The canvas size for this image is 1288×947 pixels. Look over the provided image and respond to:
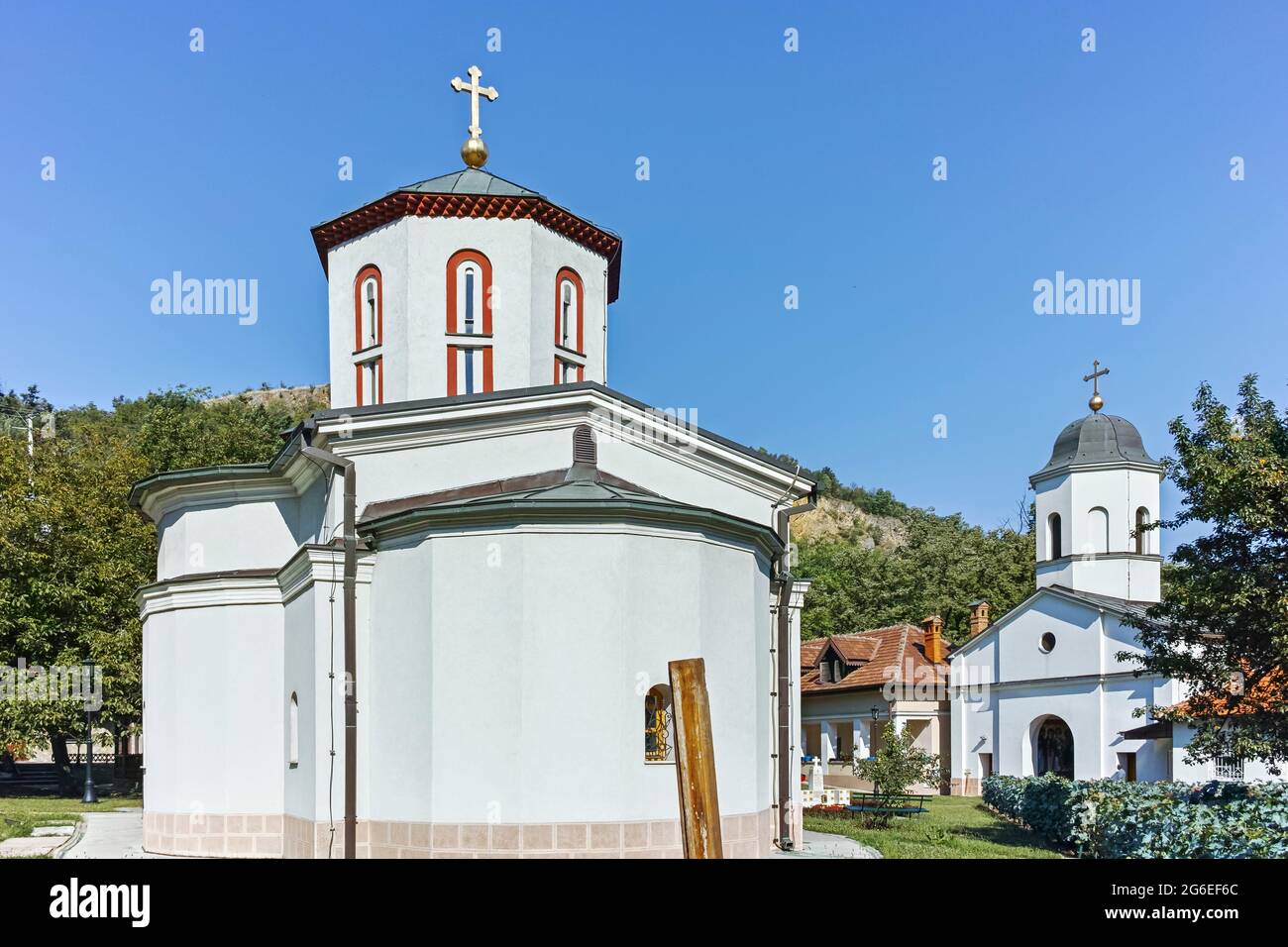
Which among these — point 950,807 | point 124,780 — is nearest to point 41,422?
point 124,780

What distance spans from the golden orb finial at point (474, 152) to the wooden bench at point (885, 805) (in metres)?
14.4

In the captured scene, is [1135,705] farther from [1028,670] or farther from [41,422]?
[41,422]

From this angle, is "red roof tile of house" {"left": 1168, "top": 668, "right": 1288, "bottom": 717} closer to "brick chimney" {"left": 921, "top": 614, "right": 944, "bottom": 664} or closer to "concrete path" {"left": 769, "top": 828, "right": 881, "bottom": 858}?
"concrete path" {"left": 769, "top": 828, "right": 881, "bottom": 858}

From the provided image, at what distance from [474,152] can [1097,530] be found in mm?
20625

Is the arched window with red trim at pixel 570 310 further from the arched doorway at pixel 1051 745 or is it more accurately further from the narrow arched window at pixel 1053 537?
the arched doorway at pixel 1051 745

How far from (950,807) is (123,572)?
20.4 meters

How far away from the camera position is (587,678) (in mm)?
Answer: 12195

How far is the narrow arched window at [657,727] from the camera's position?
40.6 ft

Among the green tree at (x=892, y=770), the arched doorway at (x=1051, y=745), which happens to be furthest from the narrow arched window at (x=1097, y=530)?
the green tree at (x=892, y=770)

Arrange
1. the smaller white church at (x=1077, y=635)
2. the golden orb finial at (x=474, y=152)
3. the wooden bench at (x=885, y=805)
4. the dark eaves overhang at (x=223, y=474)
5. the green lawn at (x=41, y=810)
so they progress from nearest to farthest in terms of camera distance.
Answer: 1. the dark eaves overhang at (x=223, y=474)
2. the golden orb finial at (x=474, y=152)
3. the green lawn at (x=41, y=810)
4. the wooden bench at (x=885, y=805)
5. the smaller white church at (x=1077, y=635)

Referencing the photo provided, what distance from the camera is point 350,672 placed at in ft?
42.4

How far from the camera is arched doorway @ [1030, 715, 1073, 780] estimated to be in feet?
99.4

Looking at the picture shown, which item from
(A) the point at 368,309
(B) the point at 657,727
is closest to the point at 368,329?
(A) the point at 368,309

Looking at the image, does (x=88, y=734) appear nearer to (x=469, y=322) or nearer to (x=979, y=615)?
(x=469, y=322)
